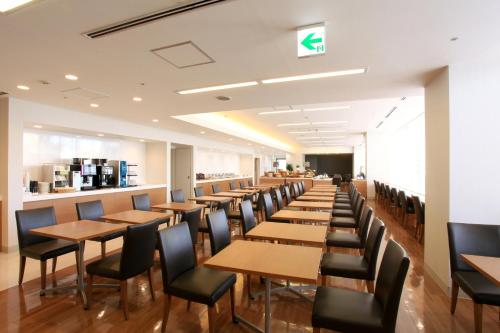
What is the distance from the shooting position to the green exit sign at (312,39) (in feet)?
7.33

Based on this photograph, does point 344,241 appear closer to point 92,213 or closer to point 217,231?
point 217,231

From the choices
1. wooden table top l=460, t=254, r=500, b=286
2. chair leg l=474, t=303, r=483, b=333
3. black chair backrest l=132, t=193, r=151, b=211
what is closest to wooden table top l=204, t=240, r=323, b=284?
wooden table top l=460, t=254, r=500, b=286

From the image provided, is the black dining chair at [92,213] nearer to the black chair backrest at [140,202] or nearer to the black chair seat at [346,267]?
the black chair backrest at [140,202]

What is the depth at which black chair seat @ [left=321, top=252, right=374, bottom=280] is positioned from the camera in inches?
91.2

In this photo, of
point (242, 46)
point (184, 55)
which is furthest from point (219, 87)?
point (242, 46)

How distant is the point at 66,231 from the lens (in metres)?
2.81

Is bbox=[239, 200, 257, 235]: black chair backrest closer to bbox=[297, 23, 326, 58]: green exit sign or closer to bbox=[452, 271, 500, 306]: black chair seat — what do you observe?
bbox=[297, 23, 326, 58]: green exit sign

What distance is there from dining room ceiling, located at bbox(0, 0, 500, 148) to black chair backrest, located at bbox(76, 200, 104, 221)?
5.60 ft

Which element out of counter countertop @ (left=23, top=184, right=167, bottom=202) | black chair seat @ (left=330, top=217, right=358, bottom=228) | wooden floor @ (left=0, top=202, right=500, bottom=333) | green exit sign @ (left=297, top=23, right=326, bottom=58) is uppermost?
green exit sign @ (left=297, top=23, right=326, bottom=58)

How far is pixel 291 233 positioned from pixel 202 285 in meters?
1.03

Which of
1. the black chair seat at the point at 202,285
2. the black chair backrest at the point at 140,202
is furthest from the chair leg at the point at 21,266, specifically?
the black chair seat at the point at 202,285

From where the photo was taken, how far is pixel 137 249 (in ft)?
8.24

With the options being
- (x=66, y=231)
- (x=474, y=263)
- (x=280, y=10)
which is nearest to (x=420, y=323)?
(x=474, y=263)

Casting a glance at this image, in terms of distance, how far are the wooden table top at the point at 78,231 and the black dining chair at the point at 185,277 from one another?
38.7 inches
